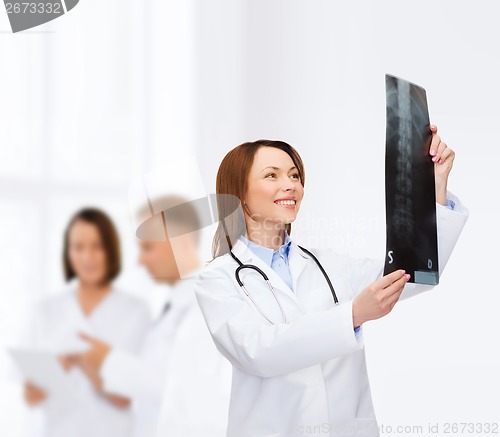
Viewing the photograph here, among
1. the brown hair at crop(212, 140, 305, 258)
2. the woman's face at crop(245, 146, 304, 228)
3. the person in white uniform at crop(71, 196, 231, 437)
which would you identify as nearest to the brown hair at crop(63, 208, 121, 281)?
the person in white uniform at crop(71, 196, 231, 437)

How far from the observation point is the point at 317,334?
1137 mm

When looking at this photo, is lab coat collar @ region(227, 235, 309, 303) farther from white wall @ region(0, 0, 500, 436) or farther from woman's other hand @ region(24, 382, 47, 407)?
woman's other hand @ region(24, 382, 47, 407)

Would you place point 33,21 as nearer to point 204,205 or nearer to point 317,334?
point 204,205

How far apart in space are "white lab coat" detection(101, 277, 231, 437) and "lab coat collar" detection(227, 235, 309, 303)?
0.35m

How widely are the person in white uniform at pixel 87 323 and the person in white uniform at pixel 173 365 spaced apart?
0.04 m

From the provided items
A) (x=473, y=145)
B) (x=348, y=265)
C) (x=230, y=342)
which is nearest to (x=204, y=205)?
(x=348, y=265)

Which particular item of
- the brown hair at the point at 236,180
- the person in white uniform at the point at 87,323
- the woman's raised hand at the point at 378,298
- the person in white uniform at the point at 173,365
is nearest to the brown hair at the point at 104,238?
the person in white uniform at the point at 87,323

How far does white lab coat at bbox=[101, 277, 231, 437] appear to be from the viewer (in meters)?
1.65

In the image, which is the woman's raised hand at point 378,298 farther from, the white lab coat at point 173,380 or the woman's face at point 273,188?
the white lab coat at point 173,380

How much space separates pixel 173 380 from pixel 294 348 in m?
0.66

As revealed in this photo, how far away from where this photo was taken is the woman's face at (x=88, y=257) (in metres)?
1.58

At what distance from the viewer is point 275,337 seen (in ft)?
3.80

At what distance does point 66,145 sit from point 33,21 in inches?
14.7

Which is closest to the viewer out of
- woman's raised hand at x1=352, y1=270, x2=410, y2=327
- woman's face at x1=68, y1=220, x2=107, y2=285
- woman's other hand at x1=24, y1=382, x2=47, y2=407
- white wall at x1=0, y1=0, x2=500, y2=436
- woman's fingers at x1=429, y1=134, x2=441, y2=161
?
woman's raised hand at x1=352, y1=270, x2=410, y2=327
